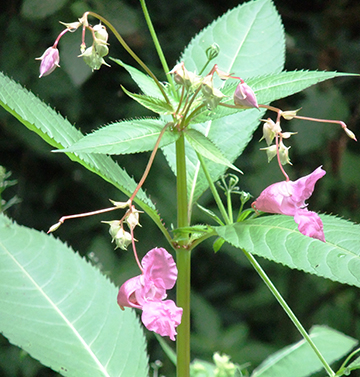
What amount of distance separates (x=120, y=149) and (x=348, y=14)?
1.20 metres

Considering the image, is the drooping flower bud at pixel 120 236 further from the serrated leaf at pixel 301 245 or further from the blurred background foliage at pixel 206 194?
the blurred background foliage at pixel 206 194

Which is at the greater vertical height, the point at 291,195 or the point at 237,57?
the point at 237,57

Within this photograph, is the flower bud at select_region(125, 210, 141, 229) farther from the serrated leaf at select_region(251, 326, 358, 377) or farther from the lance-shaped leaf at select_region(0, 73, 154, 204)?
the serrated leaf at select_region(251, 326, 358, 377)

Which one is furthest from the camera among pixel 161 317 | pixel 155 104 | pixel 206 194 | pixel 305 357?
pixel 206 194

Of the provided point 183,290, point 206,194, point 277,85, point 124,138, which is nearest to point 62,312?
point 183,290

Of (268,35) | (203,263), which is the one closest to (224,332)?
(203,263)

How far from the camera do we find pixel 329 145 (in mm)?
1451

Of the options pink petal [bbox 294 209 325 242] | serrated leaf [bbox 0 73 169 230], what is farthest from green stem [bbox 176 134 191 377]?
pink petal [bbox 294 209 325 242]

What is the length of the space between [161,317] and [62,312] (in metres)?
0.31

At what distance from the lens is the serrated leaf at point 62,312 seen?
0.66 meters

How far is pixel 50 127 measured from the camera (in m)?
0.54

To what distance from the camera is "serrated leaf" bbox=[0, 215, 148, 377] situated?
0.66 m

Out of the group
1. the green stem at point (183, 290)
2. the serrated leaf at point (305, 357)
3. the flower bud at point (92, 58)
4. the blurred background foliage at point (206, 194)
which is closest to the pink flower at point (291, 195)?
the green stem at point (183, 290)

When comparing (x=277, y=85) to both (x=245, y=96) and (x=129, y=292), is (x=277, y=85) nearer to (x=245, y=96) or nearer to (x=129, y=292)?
(x=245, y=96)
